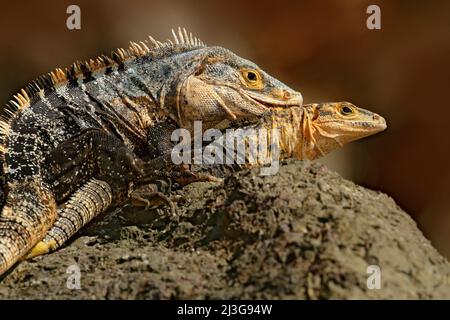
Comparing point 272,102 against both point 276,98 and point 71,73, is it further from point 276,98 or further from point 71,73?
point 71,73

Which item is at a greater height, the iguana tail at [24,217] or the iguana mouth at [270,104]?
the iguana mouth at [270,104]

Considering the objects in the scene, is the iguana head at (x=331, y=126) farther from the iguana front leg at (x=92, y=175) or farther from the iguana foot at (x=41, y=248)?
the iguana foot at (x=41, y=248)

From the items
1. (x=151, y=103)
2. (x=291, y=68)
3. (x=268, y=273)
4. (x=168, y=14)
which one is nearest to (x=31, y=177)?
(x=151, y=103)

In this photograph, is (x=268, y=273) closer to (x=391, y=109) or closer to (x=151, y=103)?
(x=151, y=103)

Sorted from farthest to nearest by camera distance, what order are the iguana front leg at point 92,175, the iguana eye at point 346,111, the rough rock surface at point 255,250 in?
the iguana eye at point 346,111, the iguana front leg at point 92,175, the rough rock surface at point 255,250

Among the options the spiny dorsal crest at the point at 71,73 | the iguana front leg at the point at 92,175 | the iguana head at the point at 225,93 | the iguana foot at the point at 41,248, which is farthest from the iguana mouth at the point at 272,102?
the iguana foot at the point at 41,248

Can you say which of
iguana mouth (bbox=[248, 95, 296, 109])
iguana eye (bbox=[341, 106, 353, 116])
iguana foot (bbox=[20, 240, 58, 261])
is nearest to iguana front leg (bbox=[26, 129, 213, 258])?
iguana foot (bbox=[20, 240, 58, 261])
